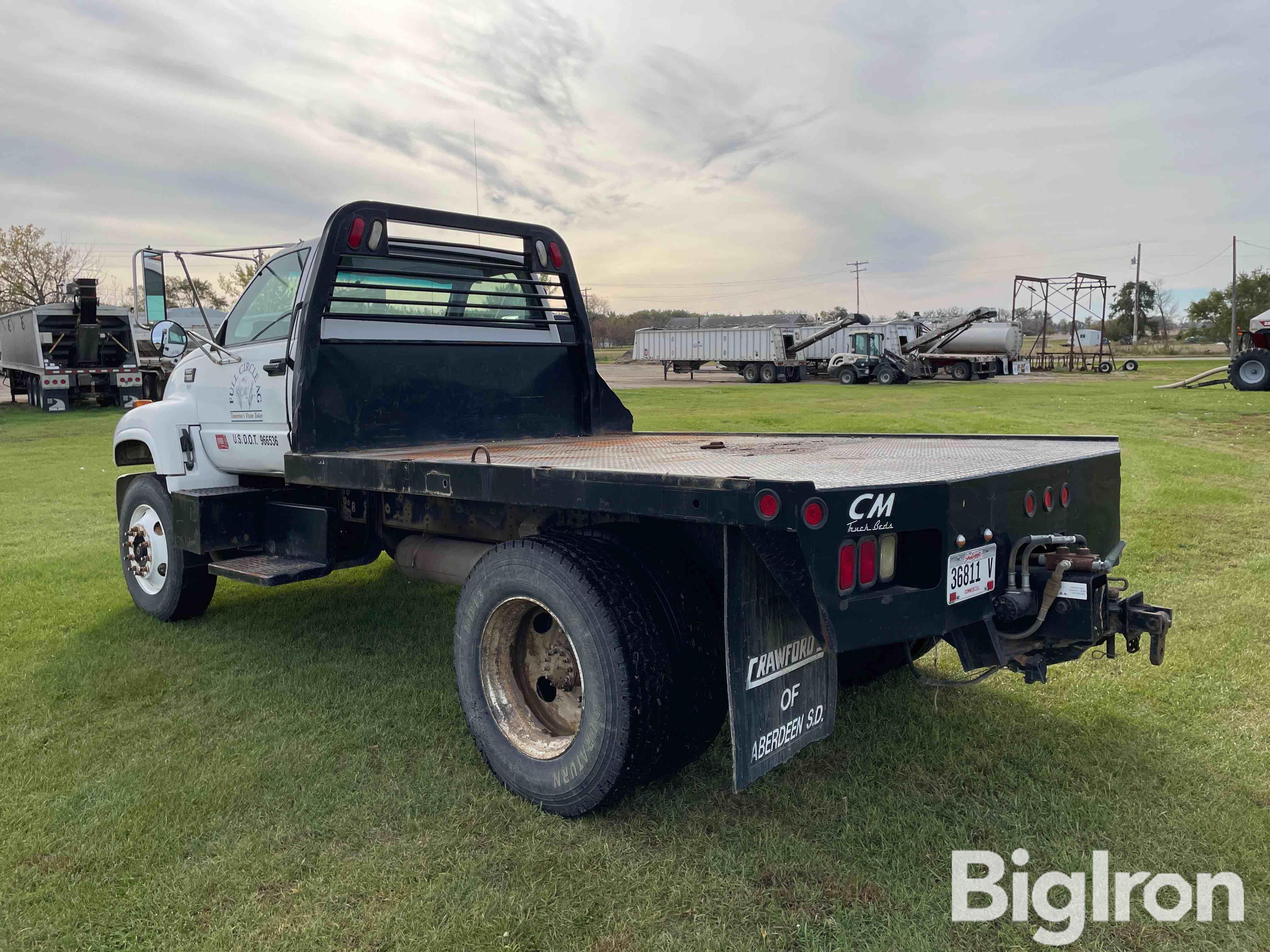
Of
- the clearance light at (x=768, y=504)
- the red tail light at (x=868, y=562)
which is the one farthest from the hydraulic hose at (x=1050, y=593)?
the clearance light at (x=768, y=504)

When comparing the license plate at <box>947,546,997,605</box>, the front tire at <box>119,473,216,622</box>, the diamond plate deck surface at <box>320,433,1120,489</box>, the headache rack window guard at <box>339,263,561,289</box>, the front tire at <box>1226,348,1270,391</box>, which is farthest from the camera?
the front tire at <box>1226,348,1270,391</box>

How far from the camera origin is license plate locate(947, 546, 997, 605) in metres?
2.86

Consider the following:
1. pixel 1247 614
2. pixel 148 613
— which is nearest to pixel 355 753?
pixel 148 613

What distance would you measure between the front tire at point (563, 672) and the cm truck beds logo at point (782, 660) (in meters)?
0.32

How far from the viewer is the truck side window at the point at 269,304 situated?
4.92 metres

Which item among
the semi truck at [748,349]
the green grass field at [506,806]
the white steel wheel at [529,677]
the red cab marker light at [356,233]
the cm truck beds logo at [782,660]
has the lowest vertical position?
the green grass field at [506,806]

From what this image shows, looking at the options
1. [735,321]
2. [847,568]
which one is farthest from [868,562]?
[735,321]

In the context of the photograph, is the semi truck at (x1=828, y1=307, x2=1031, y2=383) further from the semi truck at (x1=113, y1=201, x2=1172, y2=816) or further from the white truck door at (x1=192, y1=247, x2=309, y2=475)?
the white truck door at (x1=192, y1=247, x2=309, y2=475)

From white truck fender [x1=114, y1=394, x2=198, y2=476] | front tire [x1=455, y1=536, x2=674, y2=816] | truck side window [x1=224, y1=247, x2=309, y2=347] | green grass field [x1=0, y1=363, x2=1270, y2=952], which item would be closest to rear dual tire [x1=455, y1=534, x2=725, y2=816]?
front tire [x1=455, y1=536, x2=674, y2=816]

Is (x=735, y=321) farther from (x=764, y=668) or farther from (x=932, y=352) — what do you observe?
(x=764, y=668)

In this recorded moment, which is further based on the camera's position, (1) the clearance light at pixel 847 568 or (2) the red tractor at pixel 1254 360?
(2) the red tractor at pixel 1254 360

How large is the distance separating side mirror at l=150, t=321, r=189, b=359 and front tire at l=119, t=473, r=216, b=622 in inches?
33.4

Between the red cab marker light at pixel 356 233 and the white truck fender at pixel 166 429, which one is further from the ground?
the red cab marker light at pixel 356 233

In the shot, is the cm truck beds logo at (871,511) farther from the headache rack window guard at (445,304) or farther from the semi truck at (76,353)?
the semi truck at (76,353)
